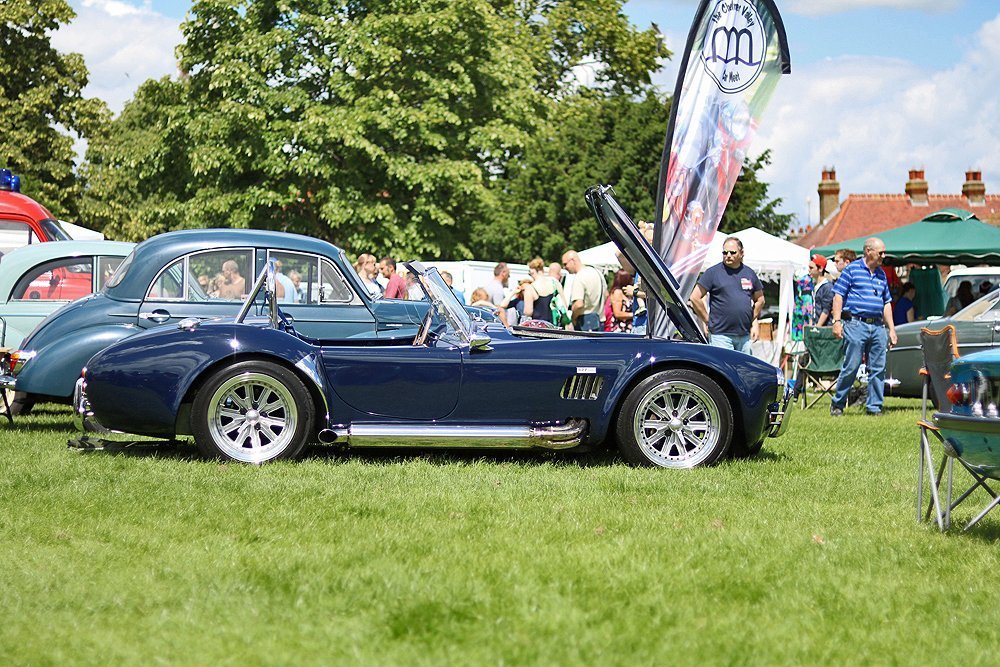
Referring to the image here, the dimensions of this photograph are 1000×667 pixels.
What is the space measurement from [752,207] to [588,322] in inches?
1045

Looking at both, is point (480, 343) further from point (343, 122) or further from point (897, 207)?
point (897, 207)

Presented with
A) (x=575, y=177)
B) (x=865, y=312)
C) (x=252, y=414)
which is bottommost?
(x=252, y=414)

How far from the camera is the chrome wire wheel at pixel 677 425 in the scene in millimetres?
8414

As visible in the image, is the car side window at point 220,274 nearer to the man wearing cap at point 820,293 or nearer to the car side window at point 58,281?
the car side window at point 58,281

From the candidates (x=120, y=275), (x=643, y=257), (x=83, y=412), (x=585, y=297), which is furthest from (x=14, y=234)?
(x=643, y=257)

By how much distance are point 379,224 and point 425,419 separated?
24.8 metres

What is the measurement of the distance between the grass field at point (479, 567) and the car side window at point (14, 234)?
9.29 m

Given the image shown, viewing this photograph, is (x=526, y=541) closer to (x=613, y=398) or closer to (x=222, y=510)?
(x=222, y=510)

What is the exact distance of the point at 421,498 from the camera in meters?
6.93

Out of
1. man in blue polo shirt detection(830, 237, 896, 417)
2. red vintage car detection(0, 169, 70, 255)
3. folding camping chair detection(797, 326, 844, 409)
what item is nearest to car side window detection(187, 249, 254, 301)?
man in blue polo shirt detection(830, 237, 896, 417)

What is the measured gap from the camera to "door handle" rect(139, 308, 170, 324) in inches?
407

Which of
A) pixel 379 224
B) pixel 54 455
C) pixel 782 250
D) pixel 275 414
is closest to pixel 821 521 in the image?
pixel 275 414

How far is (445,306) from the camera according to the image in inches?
340

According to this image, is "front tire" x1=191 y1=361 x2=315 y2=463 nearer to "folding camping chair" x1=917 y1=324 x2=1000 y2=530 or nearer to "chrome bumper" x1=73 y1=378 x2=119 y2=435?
"chrome bumper" x1=73 y1=378 x2=119 y2=435
